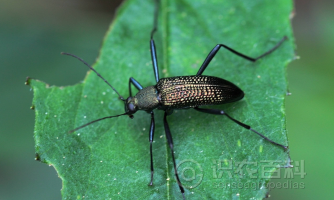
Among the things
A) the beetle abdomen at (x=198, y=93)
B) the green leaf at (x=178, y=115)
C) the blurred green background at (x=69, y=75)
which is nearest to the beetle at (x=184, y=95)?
the beetle abdomen at (x=198, y=93)

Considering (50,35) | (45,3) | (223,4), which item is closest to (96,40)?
(50,35)

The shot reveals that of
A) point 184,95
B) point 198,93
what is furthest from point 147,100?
point 198,93

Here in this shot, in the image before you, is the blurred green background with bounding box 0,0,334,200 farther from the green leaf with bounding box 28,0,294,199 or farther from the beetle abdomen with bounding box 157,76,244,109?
the beetle abdomen with bounding box 157,76,244,109

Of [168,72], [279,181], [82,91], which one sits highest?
[168,72]

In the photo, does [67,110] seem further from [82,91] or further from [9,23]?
[9,23]

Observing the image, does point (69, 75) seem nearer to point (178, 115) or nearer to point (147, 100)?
point (147, 100)

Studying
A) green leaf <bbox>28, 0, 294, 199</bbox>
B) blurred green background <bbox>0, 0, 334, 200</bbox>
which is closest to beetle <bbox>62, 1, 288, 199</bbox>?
green leaf <bbox>28, 0, 294, 199</bbox>
